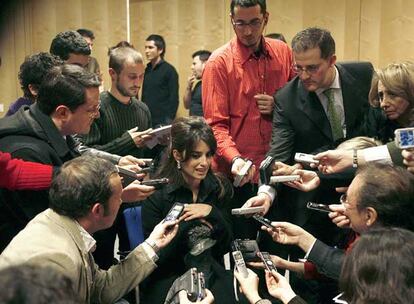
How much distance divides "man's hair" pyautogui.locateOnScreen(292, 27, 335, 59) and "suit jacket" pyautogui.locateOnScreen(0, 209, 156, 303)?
3.85ft

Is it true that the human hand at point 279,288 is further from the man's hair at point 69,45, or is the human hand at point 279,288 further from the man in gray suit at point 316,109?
the man's hair at point 69,45

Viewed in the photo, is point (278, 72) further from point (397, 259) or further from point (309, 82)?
point (397, 259)

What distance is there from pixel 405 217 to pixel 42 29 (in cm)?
630

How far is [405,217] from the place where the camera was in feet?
6.06

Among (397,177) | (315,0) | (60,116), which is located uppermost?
(315,0)

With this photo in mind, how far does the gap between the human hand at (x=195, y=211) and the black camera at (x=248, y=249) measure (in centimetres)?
25

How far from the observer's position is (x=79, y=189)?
182 cm

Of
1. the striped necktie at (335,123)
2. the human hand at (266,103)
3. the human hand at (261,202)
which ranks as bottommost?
the human hand at (261,202)

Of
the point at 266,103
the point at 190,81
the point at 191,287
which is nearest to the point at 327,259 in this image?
the point at 191,287

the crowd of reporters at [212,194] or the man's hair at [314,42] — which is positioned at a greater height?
the man's hair at [314,42]

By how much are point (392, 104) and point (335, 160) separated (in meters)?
0.35

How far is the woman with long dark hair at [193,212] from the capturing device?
8.00 feet

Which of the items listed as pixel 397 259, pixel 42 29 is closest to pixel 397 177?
pixel 397 259

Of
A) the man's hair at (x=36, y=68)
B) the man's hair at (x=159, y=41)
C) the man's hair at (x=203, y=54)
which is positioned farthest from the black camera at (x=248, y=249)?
the man's hair at (x=159, y=41)
